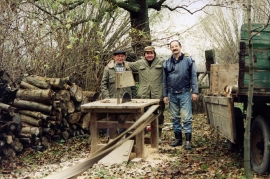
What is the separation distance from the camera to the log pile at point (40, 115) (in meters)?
7.27

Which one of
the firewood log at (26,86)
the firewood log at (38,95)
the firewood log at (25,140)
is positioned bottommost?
the firewood log at (25,140)

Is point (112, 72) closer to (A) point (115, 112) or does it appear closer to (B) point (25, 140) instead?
(A) point (115, 112)

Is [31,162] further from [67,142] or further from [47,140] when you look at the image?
[67,142]

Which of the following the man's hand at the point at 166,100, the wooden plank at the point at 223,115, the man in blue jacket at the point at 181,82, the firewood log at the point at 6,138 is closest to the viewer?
the wooden plank at the point at 223,115

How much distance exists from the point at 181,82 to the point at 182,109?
1.71ft

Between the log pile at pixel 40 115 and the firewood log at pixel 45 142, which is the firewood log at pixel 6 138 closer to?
the log pile at pixel 40 115

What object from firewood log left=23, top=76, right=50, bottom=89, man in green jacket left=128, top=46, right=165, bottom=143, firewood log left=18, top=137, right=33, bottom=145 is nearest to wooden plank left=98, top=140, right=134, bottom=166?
man in green jacket left=128, top=46, right=165, bottom=143

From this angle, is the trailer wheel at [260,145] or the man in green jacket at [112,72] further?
the man in green jacket at [112,72]

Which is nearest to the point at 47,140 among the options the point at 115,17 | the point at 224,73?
the point at 224,73

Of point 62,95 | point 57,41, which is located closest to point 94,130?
point 62,95

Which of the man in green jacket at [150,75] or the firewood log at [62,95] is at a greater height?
the man in green jacket at [150,75]

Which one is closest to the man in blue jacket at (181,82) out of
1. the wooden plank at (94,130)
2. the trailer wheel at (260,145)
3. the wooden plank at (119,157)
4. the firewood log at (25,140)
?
the wooden plank at (119,157)

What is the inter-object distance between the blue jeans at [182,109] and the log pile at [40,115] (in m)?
2.50

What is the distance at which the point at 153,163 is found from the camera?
639 cm
